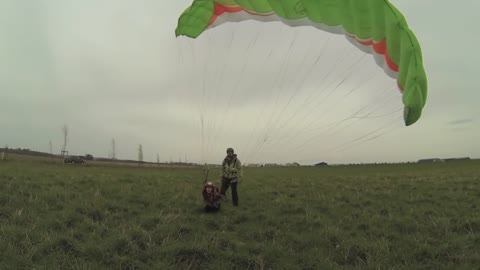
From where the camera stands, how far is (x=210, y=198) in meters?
12.4

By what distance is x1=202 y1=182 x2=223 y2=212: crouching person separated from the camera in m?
12.4

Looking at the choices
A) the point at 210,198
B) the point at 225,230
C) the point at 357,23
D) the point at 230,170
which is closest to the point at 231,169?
the point at 230,170

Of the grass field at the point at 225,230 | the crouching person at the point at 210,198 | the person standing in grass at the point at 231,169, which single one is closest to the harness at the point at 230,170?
the person standing in grass at the point at 231,169

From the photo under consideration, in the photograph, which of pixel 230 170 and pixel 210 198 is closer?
pixel 210 198

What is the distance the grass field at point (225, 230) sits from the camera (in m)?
8.58

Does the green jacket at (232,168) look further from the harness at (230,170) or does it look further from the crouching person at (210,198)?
the crouching person at (210,198)

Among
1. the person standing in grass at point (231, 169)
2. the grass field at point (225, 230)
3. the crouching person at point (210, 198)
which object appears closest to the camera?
the grass field at point (225, 230)

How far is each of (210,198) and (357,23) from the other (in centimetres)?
606

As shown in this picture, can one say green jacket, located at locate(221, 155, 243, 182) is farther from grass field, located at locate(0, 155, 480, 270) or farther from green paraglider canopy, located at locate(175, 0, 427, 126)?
green paraglider canopy, located at locate(175, 0, 427, 126)

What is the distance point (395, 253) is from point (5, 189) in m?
10.8

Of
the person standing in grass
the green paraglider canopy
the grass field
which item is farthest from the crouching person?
the green paraglider canopy

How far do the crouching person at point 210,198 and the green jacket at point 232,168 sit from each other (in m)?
1.46

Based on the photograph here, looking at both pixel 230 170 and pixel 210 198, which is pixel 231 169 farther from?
pixel 210 198

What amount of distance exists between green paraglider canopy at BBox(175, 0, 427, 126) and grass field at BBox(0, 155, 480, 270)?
3.24 m
